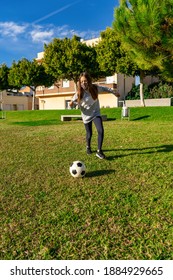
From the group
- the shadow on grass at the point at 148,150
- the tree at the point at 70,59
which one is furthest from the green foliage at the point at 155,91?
the shadow on grass at the point at 148,150

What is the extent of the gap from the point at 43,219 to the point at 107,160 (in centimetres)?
249

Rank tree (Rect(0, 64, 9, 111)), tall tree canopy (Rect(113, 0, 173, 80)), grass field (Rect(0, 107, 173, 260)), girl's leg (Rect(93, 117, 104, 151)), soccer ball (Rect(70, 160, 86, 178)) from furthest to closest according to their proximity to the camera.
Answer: tree (Rect(0, 64, 9, 111))
tall tree canopy (Rect(113, 0, 173, 80))
girl's leg (Rect(93, 117, 104, 151))
soccer ball (Rect(70, 160, 86, 178))
grass field (Rect(0, 107, 173, 260))

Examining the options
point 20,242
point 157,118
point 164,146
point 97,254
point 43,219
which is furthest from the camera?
point 157,118

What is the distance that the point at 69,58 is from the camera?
2622cm

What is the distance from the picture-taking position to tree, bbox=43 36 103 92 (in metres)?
26.4

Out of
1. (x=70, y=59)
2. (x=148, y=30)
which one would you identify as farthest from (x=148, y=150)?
(x=70, y=59)

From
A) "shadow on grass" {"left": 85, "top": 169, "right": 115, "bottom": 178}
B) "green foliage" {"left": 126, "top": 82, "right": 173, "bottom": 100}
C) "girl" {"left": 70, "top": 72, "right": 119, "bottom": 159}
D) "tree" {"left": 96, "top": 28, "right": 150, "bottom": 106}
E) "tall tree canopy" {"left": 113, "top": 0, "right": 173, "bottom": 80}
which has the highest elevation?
"tree" {"left": 96, "top": 28, "right": 150, "bottom": 106}

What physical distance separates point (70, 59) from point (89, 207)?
2487 cm

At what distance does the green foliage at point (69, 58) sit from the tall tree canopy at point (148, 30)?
66.7 ft

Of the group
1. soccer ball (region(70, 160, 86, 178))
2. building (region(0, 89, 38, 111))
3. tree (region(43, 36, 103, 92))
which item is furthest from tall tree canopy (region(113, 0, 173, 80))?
building (region(0, 89, 38, 111))

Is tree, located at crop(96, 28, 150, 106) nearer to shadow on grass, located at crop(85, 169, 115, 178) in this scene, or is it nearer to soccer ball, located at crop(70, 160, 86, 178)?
shadow on grass, located at crop(85, 169, 115, 178)
